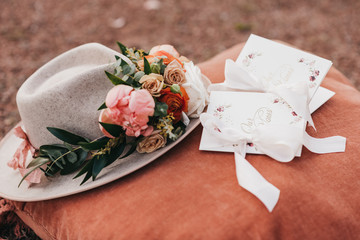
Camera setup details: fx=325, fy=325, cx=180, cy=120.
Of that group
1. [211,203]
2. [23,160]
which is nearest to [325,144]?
[211,203]

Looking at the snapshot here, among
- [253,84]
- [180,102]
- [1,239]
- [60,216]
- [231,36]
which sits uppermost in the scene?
[180,102]

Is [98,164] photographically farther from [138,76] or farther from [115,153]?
[138,76]

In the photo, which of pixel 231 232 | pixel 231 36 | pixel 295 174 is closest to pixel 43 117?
pixel 231 232

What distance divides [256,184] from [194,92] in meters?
0.36

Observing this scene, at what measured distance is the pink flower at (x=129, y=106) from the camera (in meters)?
0.96

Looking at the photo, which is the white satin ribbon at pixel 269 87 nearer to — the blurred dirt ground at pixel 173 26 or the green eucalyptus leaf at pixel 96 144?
the green eucalyptus leaf at pixel 96 144

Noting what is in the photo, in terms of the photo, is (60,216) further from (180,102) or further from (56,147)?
(180,102)

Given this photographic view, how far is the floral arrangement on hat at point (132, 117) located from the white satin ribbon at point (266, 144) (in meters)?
0.11

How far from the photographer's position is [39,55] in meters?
2.55

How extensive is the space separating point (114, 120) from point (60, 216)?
41 cm

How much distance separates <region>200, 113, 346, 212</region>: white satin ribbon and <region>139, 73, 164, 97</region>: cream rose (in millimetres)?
181

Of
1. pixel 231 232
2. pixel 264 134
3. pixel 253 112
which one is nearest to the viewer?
pixel 231 232

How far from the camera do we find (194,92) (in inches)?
43.7

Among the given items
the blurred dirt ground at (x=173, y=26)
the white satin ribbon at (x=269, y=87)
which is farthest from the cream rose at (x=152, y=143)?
the blurred dirt ground at (x=173, y=26)
